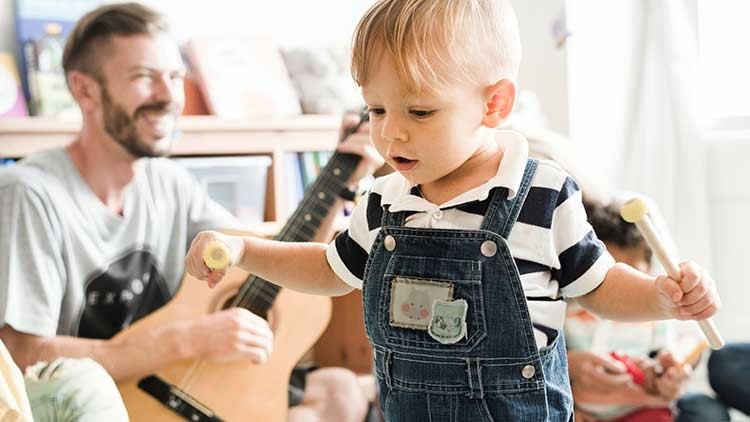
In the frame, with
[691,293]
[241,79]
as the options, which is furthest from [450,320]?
[241,79]

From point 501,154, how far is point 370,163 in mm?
894

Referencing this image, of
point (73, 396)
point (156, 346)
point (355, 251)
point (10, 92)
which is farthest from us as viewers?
point (10, 92)

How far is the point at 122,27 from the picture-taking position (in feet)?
6.37

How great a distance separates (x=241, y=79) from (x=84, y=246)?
2.18ft

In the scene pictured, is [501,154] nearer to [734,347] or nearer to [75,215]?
[75,215]

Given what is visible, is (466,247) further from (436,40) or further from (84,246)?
(84,246)

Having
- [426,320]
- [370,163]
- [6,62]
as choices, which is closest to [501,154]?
[426,320]

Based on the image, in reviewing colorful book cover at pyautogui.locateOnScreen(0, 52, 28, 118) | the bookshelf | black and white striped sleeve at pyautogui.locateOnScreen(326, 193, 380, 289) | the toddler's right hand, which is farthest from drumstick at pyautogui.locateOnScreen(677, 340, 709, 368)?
colorful book cover at pyautogui.locateOnScreen(0, 52, 28, 118)

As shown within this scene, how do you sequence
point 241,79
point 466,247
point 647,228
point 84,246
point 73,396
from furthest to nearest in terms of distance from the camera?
point 241,79
point 84,246
point 73,396
point 466,247
point 647,228

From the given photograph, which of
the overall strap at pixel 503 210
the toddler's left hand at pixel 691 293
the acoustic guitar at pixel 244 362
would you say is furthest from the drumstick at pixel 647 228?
the acoustic guitar at pixel 244 362

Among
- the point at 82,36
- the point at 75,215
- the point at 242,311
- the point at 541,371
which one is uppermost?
the point at 82,36

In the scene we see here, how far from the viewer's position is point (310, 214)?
5.93 feet

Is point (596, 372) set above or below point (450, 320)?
below

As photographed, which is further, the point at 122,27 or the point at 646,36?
the point at 646,36
